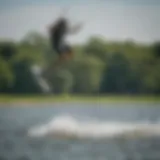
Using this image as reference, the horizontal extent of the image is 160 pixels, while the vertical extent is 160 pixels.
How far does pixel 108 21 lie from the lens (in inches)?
45.4

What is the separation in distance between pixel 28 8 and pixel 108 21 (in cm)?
28

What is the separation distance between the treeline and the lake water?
0.19 feet

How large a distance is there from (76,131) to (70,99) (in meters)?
0.11

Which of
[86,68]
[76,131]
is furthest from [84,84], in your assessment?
[76,131]

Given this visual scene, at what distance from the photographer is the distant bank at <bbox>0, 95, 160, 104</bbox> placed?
1.13m

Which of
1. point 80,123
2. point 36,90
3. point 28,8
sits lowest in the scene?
point 80,123

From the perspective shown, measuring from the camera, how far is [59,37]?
115cm

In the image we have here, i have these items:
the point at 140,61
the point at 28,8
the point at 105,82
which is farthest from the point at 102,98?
the point at 28,8

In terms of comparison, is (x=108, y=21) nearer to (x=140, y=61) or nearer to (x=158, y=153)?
(x=140, y=61)

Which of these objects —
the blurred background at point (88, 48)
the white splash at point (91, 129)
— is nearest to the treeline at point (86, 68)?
the blurred background at point (88, 48)

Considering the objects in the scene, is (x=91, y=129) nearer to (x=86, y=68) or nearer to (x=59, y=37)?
(x=86, y=68)

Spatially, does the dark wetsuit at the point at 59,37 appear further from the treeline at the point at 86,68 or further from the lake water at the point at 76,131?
the lake water at the point at 76,131

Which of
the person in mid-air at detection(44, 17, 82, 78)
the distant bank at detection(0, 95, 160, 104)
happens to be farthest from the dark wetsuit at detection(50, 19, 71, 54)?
the distant bank at detection(0, 95, 160, 104)

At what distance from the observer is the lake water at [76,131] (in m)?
1.12
